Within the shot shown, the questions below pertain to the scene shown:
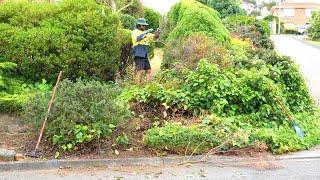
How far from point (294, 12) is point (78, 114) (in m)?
94.7

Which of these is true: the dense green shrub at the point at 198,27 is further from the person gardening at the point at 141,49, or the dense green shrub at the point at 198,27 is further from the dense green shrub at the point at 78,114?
the dense green shrub at the point at 78,114

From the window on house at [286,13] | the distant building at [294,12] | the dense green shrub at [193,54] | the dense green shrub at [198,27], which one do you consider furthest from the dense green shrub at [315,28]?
the dense green shrub at [193,54]

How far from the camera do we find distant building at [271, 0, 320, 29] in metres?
95.0

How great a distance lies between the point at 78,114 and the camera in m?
7.57

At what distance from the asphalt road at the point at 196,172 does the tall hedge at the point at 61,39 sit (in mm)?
3384

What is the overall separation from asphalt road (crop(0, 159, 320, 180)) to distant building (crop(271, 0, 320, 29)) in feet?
295

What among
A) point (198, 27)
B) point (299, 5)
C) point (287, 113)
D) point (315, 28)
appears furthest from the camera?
point (299, 5)

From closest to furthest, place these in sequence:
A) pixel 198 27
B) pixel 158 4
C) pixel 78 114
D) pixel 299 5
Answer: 1. pixel 78 114
2. pixel 198 27
3. pixel 158 4
4. pixel 299 5

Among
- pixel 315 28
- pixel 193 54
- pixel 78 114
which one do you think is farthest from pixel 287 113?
pixel 315 28

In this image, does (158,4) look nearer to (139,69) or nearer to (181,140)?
(139,69)

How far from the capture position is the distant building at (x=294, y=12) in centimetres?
9500

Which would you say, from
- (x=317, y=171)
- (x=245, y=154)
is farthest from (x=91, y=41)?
(x=317, y=171)

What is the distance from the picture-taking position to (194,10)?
13914mm

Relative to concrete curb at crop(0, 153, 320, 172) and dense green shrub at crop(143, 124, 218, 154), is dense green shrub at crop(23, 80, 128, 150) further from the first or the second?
dense green shrub at crop(143, 124, 218, 154)
